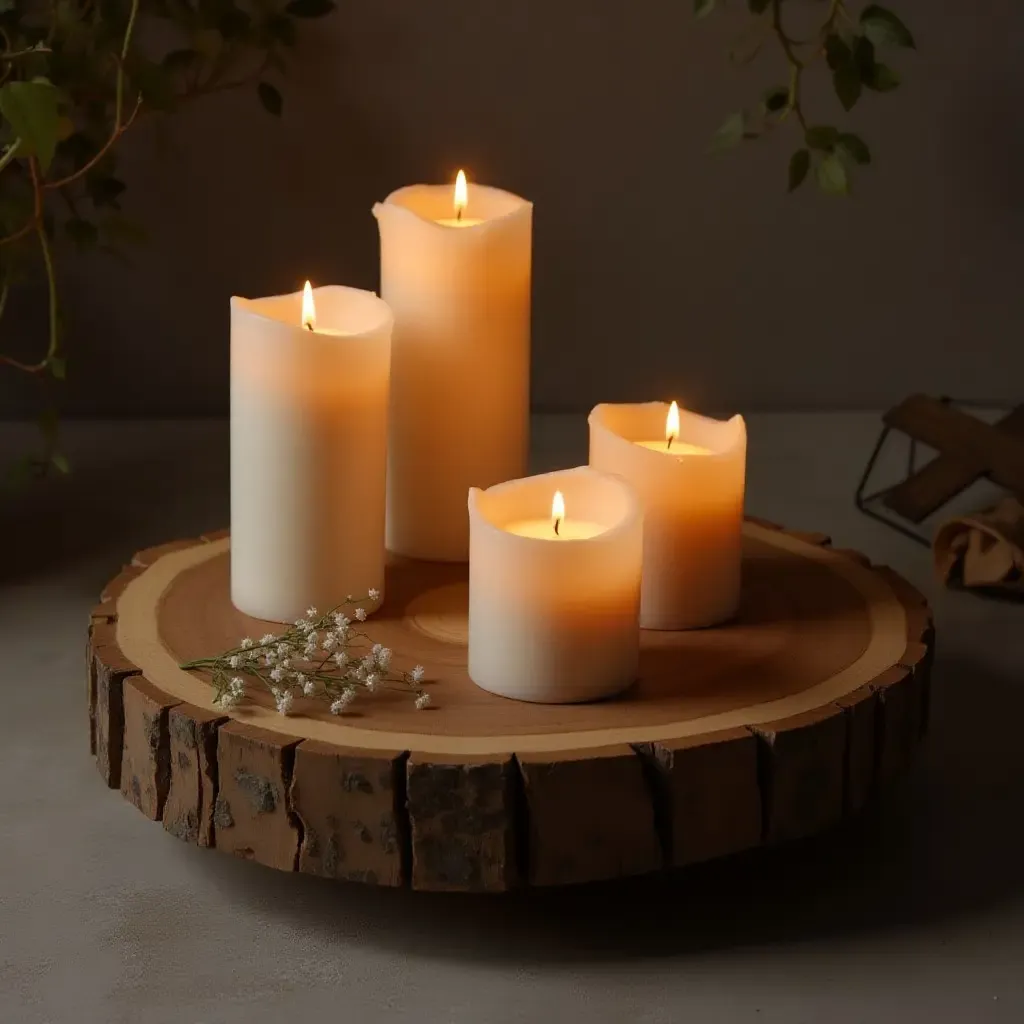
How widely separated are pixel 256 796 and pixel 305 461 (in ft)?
0.92

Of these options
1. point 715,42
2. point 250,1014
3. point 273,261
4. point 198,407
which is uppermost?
point 715,42

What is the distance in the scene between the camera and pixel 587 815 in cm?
109

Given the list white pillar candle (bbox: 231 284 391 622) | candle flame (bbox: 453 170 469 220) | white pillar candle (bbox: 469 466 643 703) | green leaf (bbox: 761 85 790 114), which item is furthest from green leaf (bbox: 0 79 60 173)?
green leaf (bbox: 761 85 790 114)

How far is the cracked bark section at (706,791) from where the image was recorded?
1102 millimetres

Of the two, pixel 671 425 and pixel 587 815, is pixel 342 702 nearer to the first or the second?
pixel 587 815

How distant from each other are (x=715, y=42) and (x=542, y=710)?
1.42 metres

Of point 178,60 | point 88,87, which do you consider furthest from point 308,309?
point 178,60

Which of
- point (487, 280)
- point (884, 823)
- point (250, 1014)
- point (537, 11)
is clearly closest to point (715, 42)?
point (537, 11)

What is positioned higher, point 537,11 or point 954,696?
point 537,11

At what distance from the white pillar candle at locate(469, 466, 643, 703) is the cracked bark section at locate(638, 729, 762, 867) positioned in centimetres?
9

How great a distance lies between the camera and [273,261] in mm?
2367

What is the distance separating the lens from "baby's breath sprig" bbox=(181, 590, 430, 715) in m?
1.17

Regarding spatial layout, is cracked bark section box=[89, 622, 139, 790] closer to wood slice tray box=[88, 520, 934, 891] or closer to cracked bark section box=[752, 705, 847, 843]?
wood slice tray box=[88, 520, 934, 891]

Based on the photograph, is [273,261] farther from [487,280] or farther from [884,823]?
[884,823]
